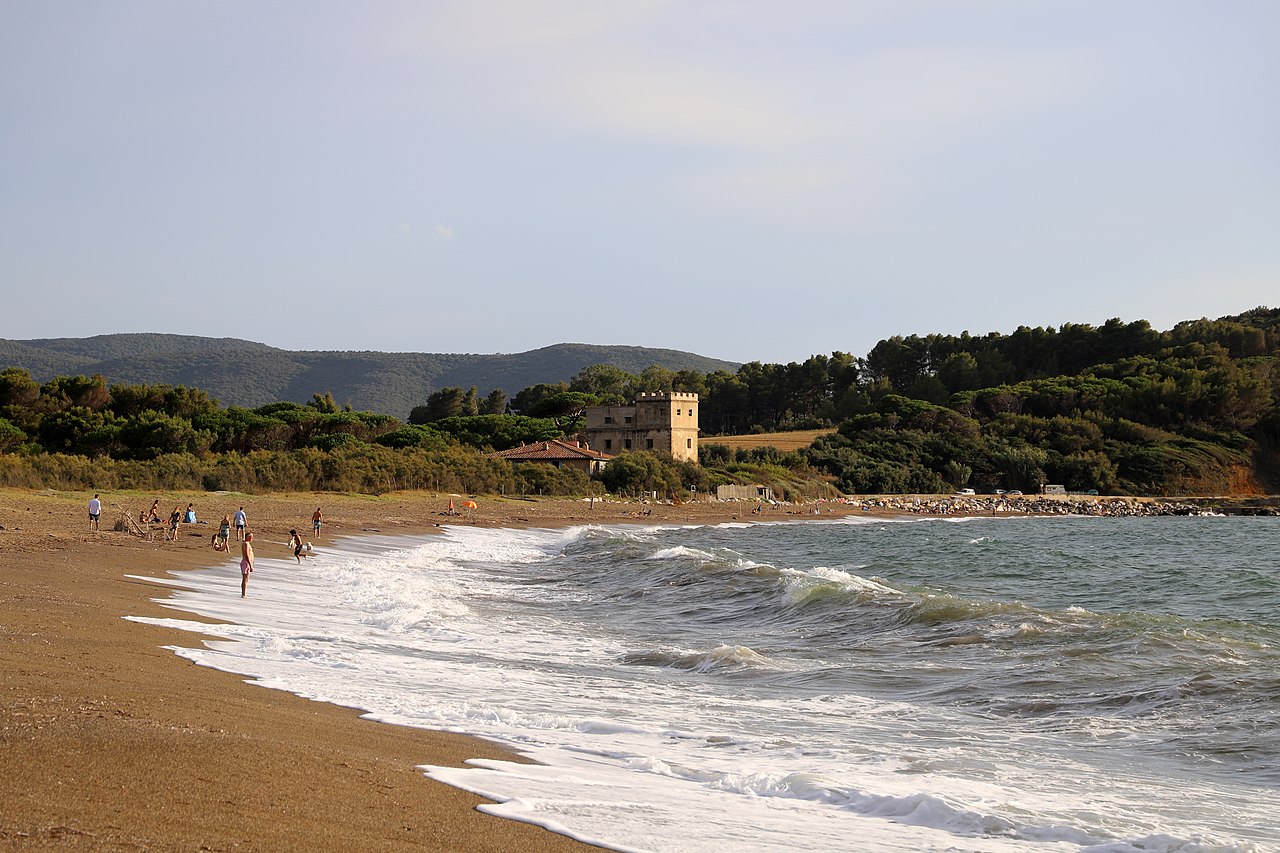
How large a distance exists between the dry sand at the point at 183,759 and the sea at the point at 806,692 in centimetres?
44

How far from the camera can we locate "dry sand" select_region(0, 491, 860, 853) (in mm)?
4715

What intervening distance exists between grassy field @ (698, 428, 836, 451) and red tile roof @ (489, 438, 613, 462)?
2393 cm

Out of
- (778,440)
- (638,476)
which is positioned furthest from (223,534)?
(778,440)

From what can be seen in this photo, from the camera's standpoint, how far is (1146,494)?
85875 millimetres

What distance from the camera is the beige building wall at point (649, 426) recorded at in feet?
248

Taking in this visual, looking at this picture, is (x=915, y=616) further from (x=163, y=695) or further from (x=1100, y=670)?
(x=163, y=695)

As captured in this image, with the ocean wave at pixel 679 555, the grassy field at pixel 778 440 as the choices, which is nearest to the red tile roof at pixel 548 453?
the grassy field at pixel 778 440

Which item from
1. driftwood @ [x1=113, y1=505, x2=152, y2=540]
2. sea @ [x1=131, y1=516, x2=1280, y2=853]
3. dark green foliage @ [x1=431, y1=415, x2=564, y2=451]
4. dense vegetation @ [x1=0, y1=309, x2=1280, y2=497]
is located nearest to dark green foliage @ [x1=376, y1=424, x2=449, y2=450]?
dense vegetation @ [x1=0, y1=309, x2=1280, y2=497]

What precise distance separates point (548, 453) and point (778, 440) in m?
32.7

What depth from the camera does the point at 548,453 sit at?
67312mm

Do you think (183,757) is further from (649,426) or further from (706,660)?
(649,426)

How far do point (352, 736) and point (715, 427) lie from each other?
114457 millimetres

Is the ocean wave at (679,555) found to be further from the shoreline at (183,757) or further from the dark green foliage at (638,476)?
the dark green foliage at (638,476)

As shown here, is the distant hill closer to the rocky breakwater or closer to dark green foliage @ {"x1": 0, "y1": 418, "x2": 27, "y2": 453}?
the rocky breakwater
